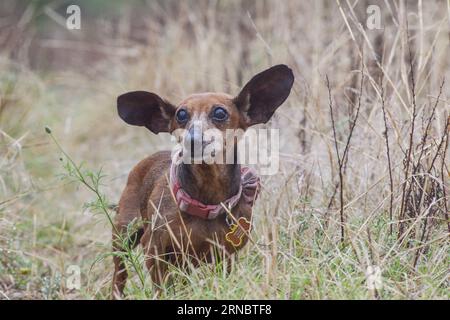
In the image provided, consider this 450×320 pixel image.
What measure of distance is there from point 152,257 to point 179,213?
236mm

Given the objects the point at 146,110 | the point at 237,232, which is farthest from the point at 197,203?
the point at 146,110

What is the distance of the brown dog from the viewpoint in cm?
399

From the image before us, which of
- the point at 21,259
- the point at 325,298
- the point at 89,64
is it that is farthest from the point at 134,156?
the point at 89,64

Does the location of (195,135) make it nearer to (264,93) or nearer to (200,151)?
(200,151)

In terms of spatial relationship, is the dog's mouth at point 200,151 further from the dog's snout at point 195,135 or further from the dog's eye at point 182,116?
the dog's eye at point 182,116

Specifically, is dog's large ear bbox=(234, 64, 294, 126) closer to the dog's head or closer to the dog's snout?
the dog's head

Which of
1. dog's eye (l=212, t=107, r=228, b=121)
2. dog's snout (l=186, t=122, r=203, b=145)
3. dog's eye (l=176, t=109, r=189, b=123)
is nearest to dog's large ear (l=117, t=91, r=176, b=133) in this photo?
dog's eye (l=176, t=109, r=189, b=123)

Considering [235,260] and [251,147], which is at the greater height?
[251,147]

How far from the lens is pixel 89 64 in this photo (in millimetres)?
11422

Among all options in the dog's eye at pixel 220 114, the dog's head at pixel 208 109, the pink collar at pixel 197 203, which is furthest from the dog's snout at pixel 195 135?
the pink collar at pixel 197 203

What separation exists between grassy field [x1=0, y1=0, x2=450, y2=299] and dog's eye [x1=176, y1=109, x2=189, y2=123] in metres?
0.47

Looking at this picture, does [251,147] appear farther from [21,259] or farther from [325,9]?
[325,9]

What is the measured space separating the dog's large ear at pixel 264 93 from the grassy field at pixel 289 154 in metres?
0.29

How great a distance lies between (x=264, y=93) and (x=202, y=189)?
54 cm
